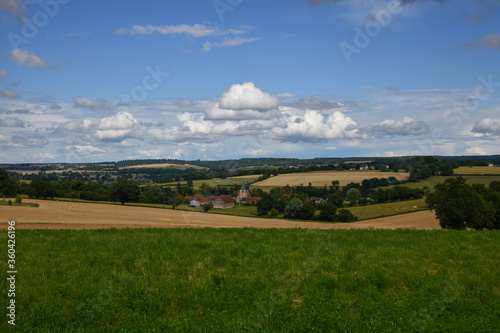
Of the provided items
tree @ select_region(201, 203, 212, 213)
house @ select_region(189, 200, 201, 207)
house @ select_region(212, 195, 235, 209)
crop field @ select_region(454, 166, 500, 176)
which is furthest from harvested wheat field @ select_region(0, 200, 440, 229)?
crop field @ select_region(454, 166, 500, 176)

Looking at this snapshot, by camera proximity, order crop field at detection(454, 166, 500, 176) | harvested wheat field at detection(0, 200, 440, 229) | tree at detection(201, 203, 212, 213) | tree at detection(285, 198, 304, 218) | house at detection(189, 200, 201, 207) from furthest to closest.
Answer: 1. crop field at detection(454, 166, 500, 176)
2. house at detection(189, 200, 201, 207)
3. tree at detection(201, 203, 212, 213)
4. tree at detection(285, 198, 304, 218)
5. harvested wheat field at detection(0, 200, 440, 229)

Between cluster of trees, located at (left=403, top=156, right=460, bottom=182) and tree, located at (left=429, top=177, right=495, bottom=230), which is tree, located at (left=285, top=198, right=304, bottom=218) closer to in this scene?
tree, located at (left=429, top=177, right=495, bottom=230)

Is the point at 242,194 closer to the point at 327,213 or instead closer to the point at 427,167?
the point at 327,213

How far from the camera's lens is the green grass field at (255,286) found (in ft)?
23.2

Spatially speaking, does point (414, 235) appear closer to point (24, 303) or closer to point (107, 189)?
point (24, 303)

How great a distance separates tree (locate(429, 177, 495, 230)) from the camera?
3262 centimetres

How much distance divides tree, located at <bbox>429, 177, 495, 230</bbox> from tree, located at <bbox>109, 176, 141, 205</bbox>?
4252cm

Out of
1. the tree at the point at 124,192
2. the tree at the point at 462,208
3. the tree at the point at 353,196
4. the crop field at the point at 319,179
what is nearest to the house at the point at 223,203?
the tree at the point at 124,192

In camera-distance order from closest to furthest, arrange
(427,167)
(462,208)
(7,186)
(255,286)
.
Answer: (255,286), (462,208), (7,186), (427,167)

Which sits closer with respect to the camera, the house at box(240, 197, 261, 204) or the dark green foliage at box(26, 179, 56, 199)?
the dark green foliage at box(26, 179, 56, 199)

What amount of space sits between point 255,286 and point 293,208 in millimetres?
50127

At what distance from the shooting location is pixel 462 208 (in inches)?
1299

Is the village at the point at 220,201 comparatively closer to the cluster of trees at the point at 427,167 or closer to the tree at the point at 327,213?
the tree at the point at 327,213

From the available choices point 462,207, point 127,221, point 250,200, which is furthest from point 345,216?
point 127,221
